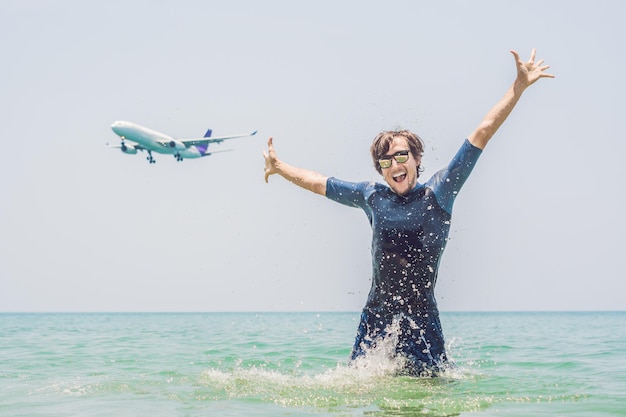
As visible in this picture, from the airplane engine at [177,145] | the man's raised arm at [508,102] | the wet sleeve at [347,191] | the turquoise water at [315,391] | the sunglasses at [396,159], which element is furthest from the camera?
the airplane engine at [177,145]

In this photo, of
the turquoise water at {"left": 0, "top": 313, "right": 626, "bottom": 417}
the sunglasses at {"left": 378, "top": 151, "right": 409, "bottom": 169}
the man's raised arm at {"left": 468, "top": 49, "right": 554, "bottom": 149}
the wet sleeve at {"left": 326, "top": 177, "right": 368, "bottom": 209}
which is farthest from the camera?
the wet sleeve at {"left": 326, "top": 177, "right": 368, "bottom": 209}

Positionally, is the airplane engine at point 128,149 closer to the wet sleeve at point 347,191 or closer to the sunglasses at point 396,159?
the wet sleeve at point 347,191

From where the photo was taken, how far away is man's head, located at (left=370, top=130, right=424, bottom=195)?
638 cm

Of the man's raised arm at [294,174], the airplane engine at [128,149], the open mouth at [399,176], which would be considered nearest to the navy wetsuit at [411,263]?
the open mouth at [399,176]

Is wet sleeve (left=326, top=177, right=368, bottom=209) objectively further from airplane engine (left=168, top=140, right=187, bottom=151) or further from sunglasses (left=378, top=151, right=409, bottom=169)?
airplane engine (left=168, top=140, right=187, bottom=151)

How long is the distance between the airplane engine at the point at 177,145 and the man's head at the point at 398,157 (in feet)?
132

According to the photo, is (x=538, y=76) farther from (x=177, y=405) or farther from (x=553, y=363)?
(x=553, y=363)

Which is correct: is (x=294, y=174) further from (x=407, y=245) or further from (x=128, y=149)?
(x=128, y=149)

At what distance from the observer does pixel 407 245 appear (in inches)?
247

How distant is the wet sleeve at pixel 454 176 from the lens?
6035 millimetres

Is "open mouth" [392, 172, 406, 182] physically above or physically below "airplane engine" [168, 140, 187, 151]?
below

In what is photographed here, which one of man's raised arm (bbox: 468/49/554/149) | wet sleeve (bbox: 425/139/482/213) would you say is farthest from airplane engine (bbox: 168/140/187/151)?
man's raised arm (bbox: 468/49/554/149)

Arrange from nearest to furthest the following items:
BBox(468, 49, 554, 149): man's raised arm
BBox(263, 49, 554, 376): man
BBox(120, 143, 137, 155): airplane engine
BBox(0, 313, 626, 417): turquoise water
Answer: BBox(0, 313, 626, 417): turquoise water → BBox(468, 49, 554, 149): man's raised arm → BBox(263, 49, 554, 376): man → BBox(120, 143, 137, 155): airplane engine

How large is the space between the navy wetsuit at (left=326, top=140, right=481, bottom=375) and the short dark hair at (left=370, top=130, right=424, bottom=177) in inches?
12.0
